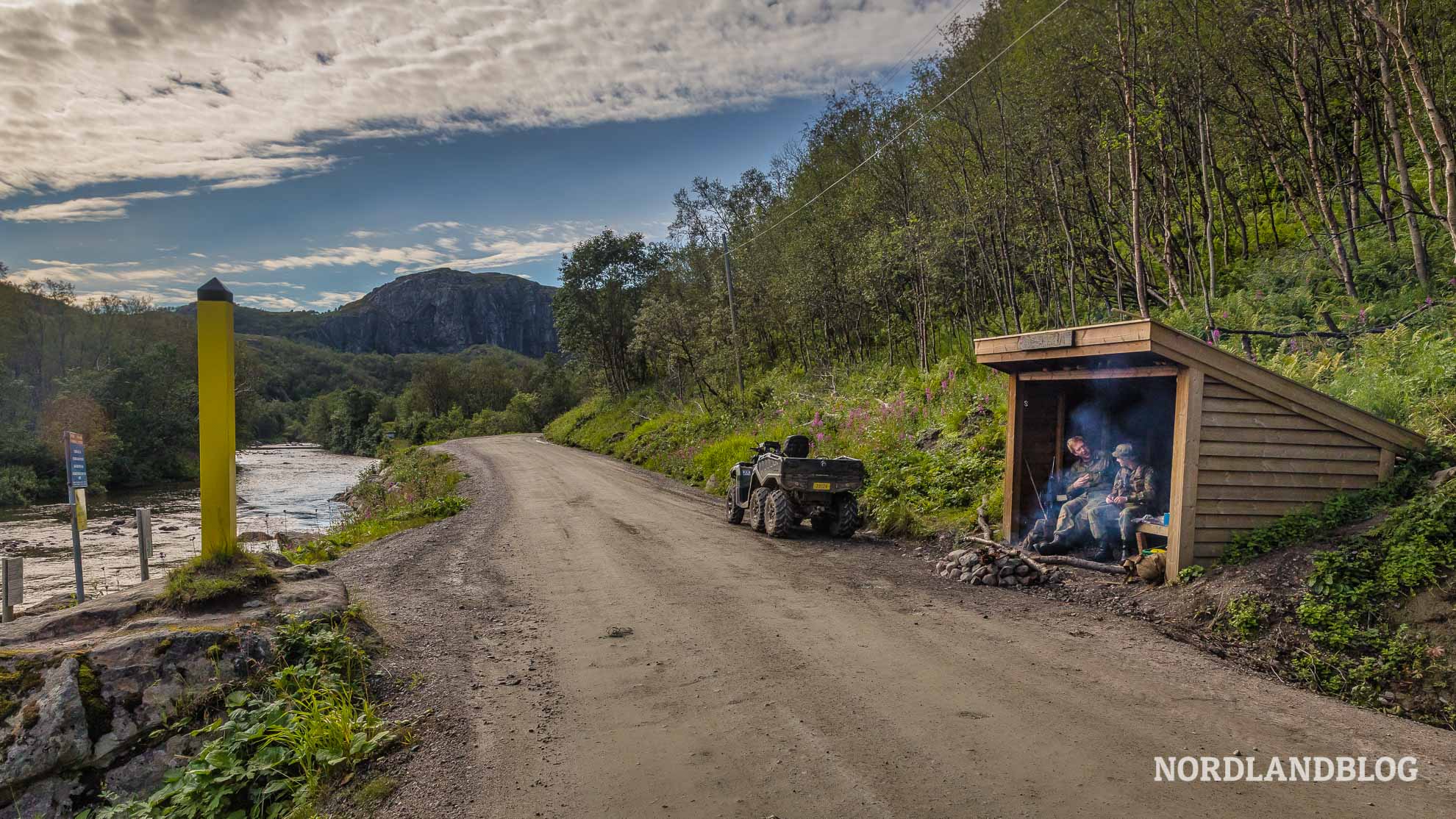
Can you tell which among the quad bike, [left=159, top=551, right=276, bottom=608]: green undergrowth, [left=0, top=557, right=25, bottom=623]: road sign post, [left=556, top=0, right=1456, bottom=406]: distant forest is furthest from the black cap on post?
[left=556, top=0, right=1456, bottom=406]: distant forest

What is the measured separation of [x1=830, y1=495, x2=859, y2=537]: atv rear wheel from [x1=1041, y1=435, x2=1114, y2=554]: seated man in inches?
131

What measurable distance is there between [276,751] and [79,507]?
18.8ft

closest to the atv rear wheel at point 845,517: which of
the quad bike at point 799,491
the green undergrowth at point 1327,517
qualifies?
the quad bike at point 799,491

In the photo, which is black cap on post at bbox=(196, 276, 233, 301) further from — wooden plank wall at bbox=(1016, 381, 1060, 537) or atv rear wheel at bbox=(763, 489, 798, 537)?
wooden plank wall at bbox=(1016, 381, 1060, 537)

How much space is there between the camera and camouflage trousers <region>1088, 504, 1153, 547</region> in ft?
26.1

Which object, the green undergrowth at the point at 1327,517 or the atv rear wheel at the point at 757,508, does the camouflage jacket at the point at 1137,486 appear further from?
the atv rear wheel at the point at 757,508

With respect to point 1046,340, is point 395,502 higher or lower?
lower

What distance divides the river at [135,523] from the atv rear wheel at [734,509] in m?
7.81

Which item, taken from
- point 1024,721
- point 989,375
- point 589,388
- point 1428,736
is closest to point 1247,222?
point 989,375

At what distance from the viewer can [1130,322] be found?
6.90 m

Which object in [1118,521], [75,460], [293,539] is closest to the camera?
[75,460]

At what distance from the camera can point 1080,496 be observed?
28.3 ft

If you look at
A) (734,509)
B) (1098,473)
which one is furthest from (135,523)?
(1098,473)

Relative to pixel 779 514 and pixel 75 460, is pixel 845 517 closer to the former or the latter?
pixel 779 514
